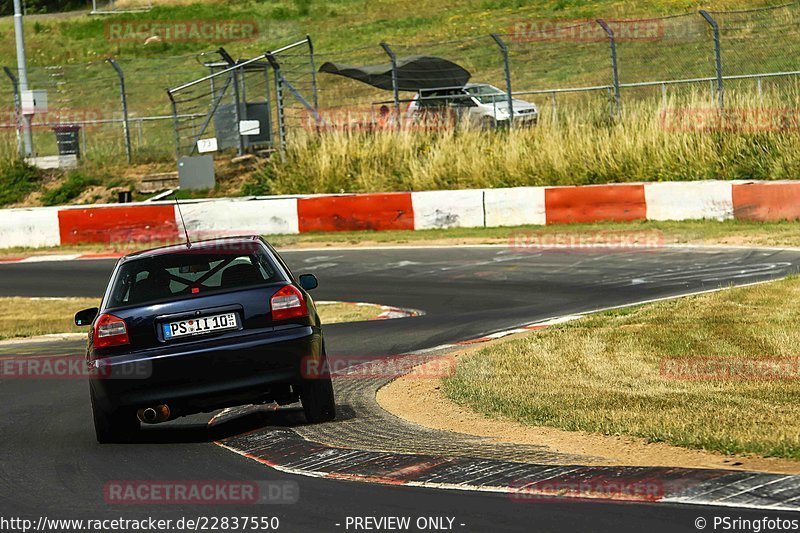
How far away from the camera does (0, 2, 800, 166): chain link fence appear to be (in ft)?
89.4

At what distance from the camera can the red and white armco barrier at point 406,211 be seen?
20.6 m

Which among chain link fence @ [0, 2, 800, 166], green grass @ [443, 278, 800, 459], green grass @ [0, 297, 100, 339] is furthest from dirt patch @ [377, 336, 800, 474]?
chain link fence @ [0, 2, 800, 166]

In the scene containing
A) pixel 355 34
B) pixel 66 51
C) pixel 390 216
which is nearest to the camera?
pixel 390 216

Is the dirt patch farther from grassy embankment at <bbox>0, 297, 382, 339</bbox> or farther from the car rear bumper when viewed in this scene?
grassy embankment at <bbox>0, 297, 382, 339</bbox>

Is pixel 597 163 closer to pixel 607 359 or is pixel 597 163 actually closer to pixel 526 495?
pixel 607 359

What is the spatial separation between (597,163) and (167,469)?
1798cm

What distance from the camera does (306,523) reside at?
600 cm

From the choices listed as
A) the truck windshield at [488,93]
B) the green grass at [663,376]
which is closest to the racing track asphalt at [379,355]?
the green grass at [663,376]

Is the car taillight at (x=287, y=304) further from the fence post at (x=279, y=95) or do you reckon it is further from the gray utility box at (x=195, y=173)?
the gray utility box at (x=195, y=173)

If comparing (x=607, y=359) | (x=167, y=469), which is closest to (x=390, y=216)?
(x=607, y=359)

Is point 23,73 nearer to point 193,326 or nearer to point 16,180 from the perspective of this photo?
point 16,180

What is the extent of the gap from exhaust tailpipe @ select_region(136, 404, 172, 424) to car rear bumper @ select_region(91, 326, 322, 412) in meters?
0.17

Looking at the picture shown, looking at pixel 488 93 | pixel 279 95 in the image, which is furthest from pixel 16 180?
pixel 488 93

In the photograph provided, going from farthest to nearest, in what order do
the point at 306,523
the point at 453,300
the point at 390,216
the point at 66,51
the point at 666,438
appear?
the point at 66,51 → the point at 390,216 → the point at 453,300 → the point at 666,438 → the point at 306,523
